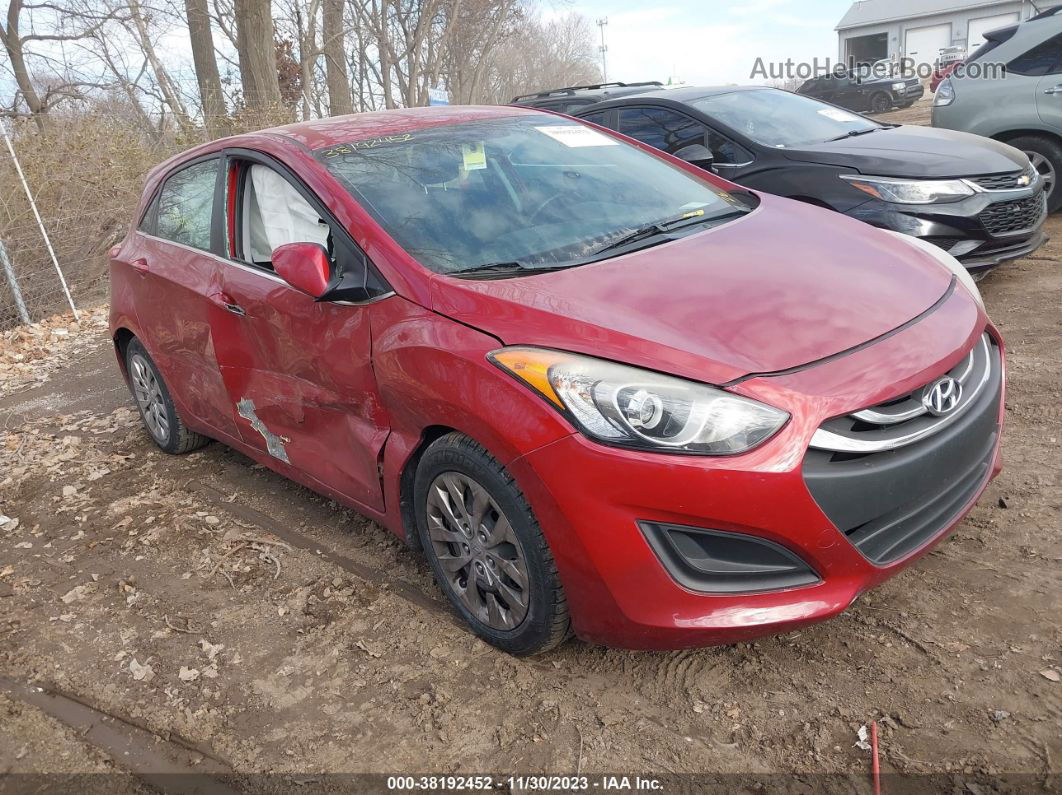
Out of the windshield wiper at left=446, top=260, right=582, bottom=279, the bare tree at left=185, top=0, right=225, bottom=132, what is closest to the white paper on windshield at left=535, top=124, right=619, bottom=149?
the windshield wiper at left=446, top=260, right=582, bottom=279

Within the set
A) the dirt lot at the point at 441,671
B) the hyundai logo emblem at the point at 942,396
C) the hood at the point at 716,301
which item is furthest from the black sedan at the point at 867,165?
the hyundai logo emblem at the point at 942,396

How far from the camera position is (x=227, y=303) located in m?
3.48

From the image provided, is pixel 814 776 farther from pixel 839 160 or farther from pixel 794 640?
pixel 839 160

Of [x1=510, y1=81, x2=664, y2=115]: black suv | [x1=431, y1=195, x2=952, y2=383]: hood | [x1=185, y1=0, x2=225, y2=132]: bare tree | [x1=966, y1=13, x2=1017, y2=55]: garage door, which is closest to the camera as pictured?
[x1=431, y1=195, x2=952, y2=383]: hood

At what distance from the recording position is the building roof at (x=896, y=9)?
40.9 m

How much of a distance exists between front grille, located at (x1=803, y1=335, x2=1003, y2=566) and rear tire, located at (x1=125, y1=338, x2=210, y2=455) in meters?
3.47

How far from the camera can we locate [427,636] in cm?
286

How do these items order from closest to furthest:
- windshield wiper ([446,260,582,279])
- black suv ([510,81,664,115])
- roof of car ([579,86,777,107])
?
windshield wiper ([446,260,582,279]) → roof of car ([579,86,777,107]) → black suv ([510,81,664,115])

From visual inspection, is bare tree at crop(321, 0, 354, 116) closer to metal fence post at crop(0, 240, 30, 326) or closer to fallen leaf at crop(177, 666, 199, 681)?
metal fence post at crop(0, 240, 30, 326)

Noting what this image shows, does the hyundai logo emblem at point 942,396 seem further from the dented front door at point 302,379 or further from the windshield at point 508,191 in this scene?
the dented front door at point 302,379

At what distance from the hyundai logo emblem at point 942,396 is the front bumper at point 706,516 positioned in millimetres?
46

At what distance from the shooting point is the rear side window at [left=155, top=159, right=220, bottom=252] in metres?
3.78

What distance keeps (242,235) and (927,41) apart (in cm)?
4641

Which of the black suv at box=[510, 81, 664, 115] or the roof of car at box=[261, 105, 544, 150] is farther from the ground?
the black suv at box=[510, 81, 664, 115]
